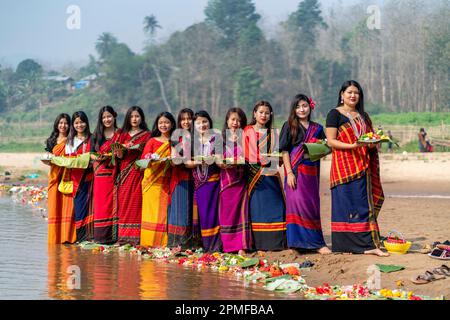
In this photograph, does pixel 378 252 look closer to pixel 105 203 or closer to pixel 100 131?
pixel 105 203

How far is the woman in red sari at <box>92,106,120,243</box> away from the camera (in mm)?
10758

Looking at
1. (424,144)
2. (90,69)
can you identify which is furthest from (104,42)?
(424,144)

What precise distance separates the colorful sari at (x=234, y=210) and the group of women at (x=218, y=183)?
0.04ft

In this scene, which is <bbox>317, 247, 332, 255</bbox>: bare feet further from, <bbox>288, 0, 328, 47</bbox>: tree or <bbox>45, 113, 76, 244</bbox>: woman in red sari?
<bbox>288, 0, 328, 47</bbox>: tree

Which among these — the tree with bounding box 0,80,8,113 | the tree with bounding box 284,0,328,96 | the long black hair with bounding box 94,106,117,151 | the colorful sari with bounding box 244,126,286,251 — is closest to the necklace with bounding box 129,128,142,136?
the long black hair with bounding box 94,106,117,151

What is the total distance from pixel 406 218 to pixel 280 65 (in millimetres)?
43550

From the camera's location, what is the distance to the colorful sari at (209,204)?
967cm

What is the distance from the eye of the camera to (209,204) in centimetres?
966

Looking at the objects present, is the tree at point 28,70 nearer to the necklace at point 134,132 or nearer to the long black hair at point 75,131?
the long black hair at point 75,131

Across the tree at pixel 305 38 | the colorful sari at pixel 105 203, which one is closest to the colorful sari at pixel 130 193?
the colorful sari at pixel 105 203

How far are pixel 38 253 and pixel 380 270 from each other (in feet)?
15.2

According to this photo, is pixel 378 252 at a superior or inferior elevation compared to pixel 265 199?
inferior
